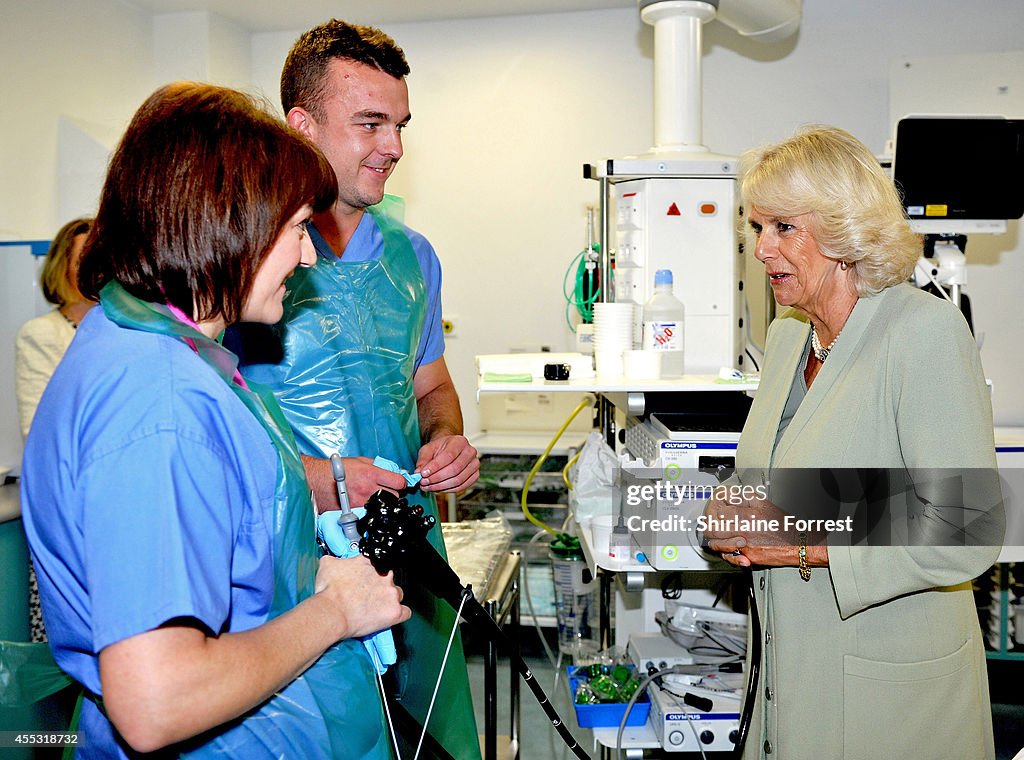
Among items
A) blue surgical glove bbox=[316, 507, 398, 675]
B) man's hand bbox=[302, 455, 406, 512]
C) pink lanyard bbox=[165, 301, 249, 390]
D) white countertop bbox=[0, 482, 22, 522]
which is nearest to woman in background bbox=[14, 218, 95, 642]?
white countertop bbox=[0, 482, 22, 522]

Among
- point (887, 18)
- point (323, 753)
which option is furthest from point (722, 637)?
point (887, 18)

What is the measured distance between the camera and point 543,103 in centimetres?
438

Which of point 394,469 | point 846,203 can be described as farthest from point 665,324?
point 394,469

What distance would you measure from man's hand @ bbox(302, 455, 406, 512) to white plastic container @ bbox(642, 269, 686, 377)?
1.05 meters

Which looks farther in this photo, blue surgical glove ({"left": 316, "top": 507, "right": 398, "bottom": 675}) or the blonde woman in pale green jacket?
the blonde woman in pale green jacket

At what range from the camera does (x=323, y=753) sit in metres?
0.92

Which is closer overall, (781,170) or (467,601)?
(467,601)

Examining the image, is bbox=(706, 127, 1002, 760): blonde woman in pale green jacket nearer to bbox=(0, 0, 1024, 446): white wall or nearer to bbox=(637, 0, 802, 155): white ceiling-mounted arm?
bbox=(637, 0, 802, 155): white ceiling-mounted arm

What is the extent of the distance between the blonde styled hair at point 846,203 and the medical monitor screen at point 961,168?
117 centimetres

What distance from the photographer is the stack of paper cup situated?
7.48 ft

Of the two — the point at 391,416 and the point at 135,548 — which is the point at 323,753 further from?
the point at 391,416

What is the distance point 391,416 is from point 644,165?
49.4 inches

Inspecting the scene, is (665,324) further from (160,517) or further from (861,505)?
(160,517)

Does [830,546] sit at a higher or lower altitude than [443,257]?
lower
